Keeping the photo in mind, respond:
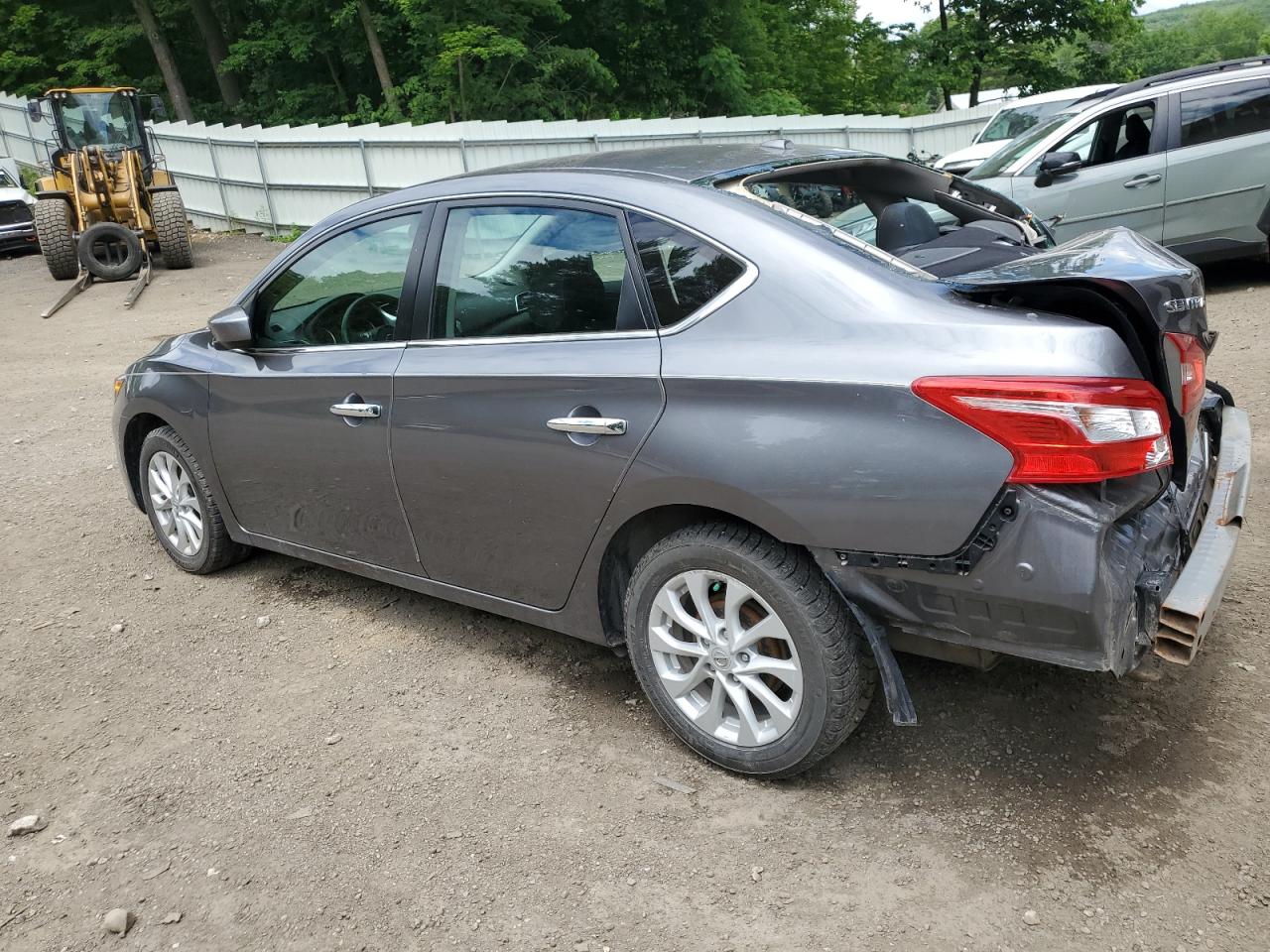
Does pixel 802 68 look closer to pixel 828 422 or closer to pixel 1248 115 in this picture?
pixel 1248 115

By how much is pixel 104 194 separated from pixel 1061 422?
1647 centimetres

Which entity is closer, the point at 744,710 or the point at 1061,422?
the point at 1061,422

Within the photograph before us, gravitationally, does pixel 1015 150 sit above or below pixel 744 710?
above

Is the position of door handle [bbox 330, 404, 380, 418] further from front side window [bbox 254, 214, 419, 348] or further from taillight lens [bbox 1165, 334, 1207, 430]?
taillight lens [bbox 1165, 334, 1207, 430]

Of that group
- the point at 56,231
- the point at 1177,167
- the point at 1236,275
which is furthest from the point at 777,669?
the point at 56,231

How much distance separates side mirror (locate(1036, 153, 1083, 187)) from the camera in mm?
8508

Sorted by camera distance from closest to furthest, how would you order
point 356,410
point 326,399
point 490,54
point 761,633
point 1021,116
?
point 761,633 < point 356,410 < point 326,399 < point 1021,116 < point 490,54

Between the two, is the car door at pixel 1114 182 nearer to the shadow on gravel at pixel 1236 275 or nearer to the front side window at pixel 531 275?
the shadow on gravel at pixel 1236 275

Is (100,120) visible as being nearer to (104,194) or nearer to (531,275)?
(104,194)

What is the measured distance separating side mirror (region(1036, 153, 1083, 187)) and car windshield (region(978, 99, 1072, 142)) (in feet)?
20.0

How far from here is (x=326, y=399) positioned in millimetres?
3848

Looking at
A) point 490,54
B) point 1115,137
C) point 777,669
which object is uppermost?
point 490,54

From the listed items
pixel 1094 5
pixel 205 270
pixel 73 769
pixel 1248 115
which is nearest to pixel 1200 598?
pixel 73 769

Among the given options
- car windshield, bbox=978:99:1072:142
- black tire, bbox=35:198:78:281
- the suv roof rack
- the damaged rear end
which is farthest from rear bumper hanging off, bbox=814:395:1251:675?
black tire, bbox=35:198:78:281
